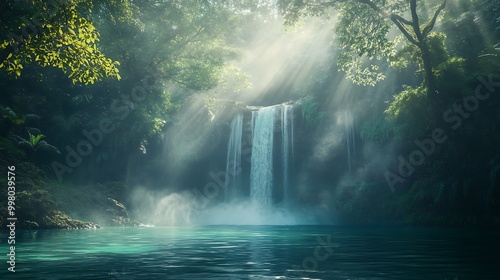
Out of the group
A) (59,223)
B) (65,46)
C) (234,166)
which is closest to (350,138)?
(234,166)

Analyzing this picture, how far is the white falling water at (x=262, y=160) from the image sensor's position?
3488 cm

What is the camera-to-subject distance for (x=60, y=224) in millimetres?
19984

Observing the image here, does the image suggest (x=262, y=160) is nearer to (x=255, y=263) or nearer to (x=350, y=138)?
(x=350, y=138)

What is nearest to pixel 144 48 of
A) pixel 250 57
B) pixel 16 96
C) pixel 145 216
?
pixel 16 96

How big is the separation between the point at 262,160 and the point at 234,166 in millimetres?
2574

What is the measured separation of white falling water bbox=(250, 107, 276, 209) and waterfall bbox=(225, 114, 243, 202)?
1.30 meters

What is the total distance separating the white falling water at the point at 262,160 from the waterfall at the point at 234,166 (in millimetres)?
1299

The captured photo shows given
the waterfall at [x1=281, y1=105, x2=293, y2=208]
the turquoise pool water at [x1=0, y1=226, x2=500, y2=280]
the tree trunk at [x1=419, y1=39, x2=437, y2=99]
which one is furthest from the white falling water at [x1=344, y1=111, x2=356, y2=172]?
the turquoise pool water at [x1=0, y1=226, x2=500, y2=280]

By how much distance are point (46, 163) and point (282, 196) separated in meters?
17.5

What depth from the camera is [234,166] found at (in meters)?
36.4

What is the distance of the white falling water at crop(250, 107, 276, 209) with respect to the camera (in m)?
34.9

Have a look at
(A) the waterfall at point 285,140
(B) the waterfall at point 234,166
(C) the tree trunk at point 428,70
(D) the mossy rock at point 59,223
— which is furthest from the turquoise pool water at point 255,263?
(B) the waterfall at point 234,166

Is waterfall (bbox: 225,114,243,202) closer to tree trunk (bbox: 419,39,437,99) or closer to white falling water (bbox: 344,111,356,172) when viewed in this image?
white falling water (bbox: 344,111,356,172)

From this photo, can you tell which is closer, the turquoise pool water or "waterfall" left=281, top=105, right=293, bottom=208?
the turquoise pool water
